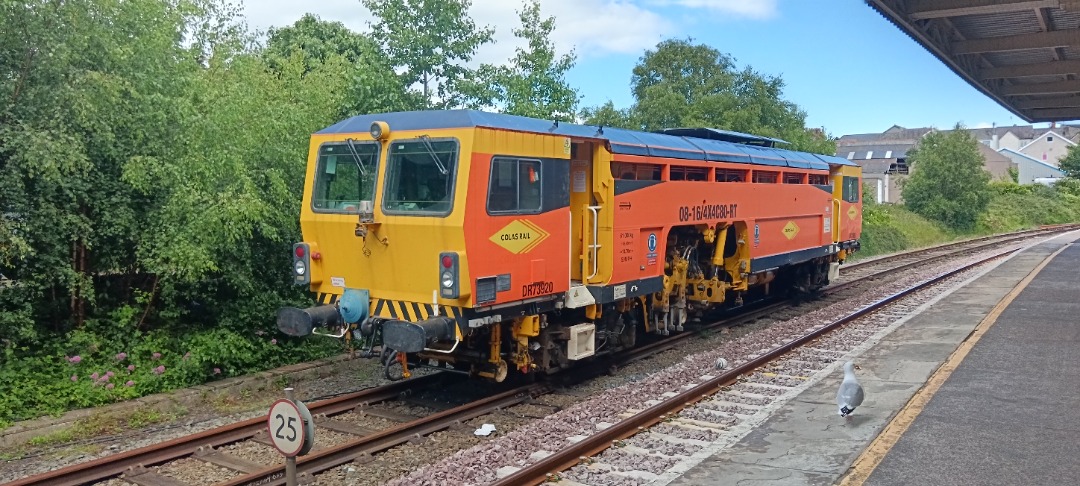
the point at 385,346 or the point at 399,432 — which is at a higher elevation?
the point at 385,346

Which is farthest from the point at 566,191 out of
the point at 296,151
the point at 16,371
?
the point at 16,371

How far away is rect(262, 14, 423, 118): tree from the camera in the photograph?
45.1 feet

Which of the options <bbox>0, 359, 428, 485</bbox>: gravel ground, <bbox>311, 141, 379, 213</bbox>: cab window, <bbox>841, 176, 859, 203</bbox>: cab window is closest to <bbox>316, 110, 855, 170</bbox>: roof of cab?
<bbox>311, 141, 379, 213</bbox>: cab window

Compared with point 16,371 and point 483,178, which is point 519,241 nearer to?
point 483,178

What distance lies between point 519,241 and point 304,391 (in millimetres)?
3481

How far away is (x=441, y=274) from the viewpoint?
7809 mm

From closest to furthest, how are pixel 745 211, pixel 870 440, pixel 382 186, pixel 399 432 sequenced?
pixel 870 440
pixel 399 432
pixel 382 186
pixel 745 211

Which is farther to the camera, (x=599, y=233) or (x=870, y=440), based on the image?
(x=599, y=233)

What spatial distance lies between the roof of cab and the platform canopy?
3.38 metres

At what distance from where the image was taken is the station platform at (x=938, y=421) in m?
6.05

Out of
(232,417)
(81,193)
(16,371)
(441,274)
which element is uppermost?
(81,193)

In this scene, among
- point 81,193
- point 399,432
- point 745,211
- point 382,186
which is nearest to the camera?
point 399,432

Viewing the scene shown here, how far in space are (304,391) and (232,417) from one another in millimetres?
1148

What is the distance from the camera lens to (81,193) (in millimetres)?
9008
